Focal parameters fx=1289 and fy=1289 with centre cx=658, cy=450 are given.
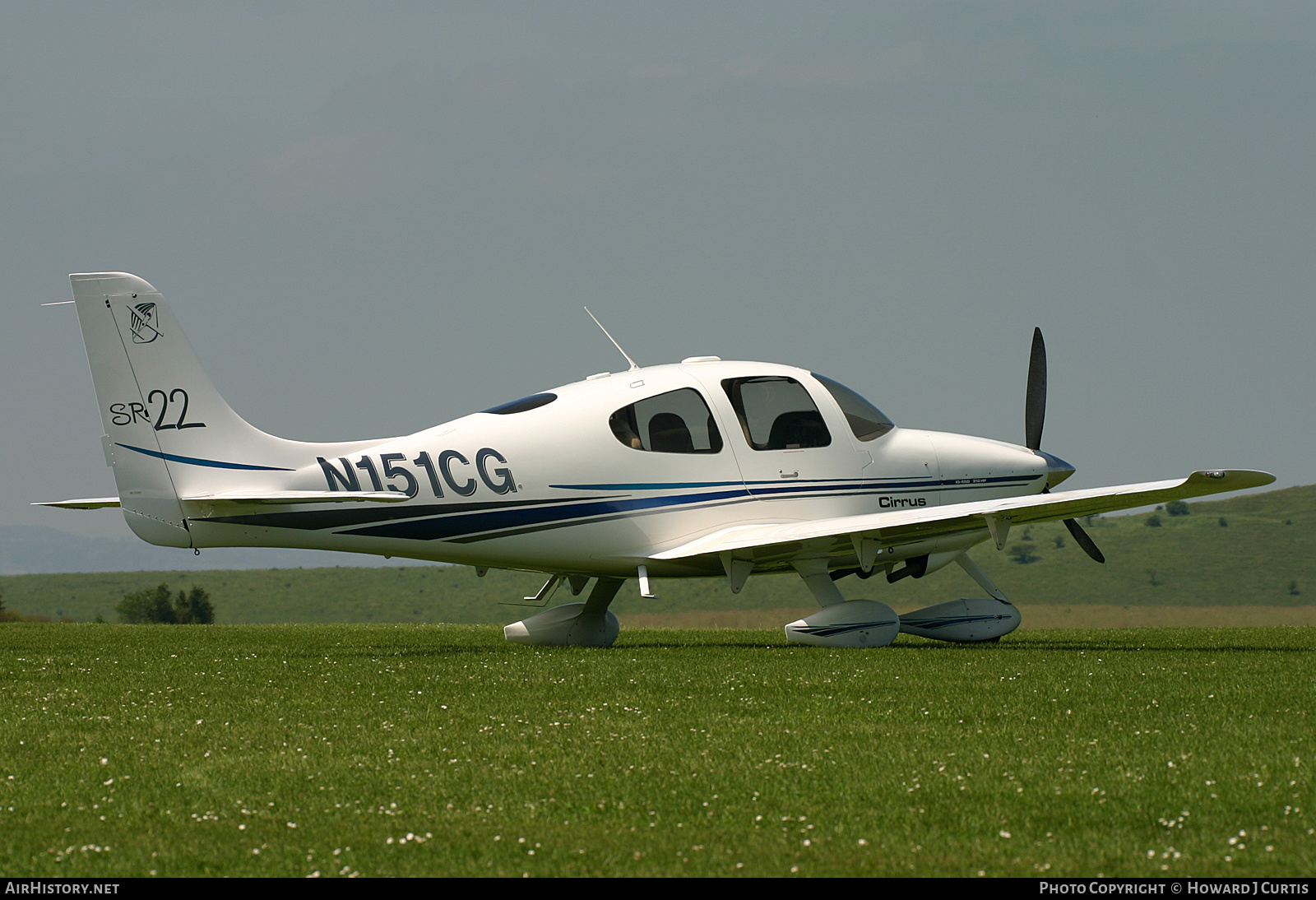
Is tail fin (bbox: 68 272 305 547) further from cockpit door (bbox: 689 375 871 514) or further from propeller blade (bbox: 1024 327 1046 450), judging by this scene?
propeller blade (bbox: 1024 327 1046 450)

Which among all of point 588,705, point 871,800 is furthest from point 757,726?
point 871,800

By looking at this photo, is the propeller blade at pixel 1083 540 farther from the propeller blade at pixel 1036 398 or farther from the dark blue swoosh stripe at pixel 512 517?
the dark blue swoosh stripe at pixel 512 517

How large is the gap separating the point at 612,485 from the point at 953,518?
414cm

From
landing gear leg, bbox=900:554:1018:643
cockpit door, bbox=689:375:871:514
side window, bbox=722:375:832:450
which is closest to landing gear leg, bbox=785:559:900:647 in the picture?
landing gear leg, bbox=900:554:1018:643

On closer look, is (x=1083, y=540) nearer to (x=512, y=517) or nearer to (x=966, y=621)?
(x=966, y=621)

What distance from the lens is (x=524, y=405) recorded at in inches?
634

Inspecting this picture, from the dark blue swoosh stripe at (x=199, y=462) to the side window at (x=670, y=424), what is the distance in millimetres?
4058

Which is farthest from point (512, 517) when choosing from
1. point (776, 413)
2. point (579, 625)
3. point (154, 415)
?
point (154, 415)

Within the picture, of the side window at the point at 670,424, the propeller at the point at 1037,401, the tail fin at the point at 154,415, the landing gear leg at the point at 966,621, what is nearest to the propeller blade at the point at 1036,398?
the propeller at the point at 1037,401

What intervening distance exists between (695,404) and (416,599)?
89.6 meters

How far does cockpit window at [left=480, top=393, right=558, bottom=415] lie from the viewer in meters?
16.0

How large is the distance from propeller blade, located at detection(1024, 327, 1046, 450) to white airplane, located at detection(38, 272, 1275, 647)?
94 centimetres

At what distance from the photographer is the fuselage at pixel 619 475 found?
14727 mm
